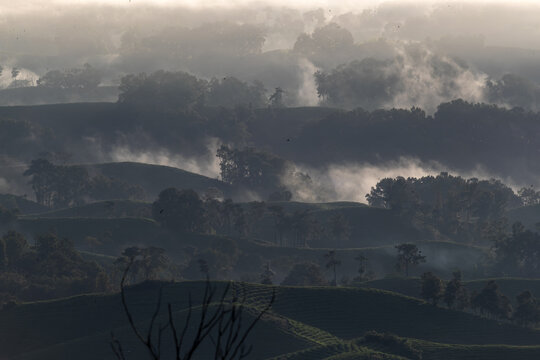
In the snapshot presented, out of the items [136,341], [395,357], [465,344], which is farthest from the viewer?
[465,344]

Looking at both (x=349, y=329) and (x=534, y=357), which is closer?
(x=534, y=357)

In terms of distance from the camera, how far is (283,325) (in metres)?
189

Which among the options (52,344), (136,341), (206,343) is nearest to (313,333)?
(206,343)

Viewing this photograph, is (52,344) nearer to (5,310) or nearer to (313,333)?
(5,310)

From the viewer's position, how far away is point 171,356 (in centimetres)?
17475

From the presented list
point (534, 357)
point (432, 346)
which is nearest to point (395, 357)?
point (432, 346)

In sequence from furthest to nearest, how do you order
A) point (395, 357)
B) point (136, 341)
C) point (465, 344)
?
point (465, 344), point (136, 341), point (395, 357)

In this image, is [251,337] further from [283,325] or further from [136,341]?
[136,341]

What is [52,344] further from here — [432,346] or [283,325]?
[432,346]

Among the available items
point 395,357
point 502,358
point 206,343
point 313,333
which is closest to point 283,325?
point 313,333

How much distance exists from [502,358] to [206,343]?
191ft

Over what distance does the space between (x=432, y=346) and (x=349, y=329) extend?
852 inches

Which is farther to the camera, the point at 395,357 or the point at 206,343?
the point at 206,343

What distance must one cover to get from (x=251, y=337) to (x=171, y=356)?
17952 mm
